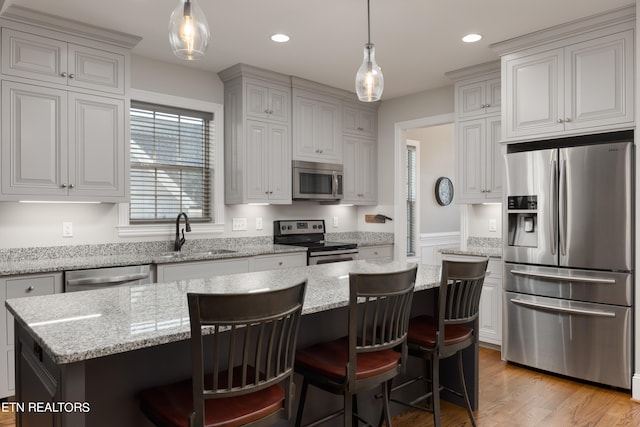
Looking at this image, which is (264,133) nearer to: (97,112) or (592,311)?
(97,112)

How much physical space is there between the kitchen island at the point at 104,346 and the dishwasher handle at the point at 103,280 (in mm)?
1140

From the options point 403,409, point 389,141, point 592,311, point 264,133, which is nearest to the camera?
point 403,409

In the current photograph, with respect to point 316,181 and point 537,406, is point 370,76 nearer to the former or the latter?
point 537,406

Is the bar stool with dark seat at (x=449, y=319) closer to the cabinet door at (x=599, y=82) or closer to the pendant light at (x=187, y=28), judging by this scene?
the pendant light at (x=187, y=28)

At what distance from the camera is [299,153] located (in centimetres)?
471

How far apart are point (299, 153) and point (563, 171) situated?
2465mm

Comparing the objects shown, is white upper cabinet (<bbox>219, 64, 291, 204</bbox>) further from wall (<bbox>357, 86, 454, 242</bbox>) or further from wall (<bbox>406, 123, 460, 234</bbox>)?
wall (<bbox>406, 123, 460, 234</bbox>)

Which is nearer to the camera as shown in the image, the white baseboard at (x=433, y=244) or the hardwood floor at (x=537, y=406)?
the hardwood floor at (x=537, y=406)

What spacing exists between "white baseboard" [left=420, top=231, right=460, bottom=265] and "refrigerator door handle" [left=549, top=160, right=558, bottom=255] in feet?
10.2

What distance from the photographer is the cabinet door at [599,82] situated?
10.2ft

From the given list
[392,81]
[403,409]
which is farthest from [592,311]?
[392,81]

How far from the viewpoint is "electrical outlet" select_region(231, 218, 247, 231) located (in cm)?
456

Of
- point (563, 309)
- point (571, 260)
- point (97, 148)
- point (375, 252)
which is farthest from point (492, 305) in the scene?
point (97, 148)

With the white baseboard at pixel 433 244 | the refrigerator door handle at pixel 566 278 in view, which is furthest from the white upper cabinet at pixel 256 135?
the white baseboard at pixel 433 244
